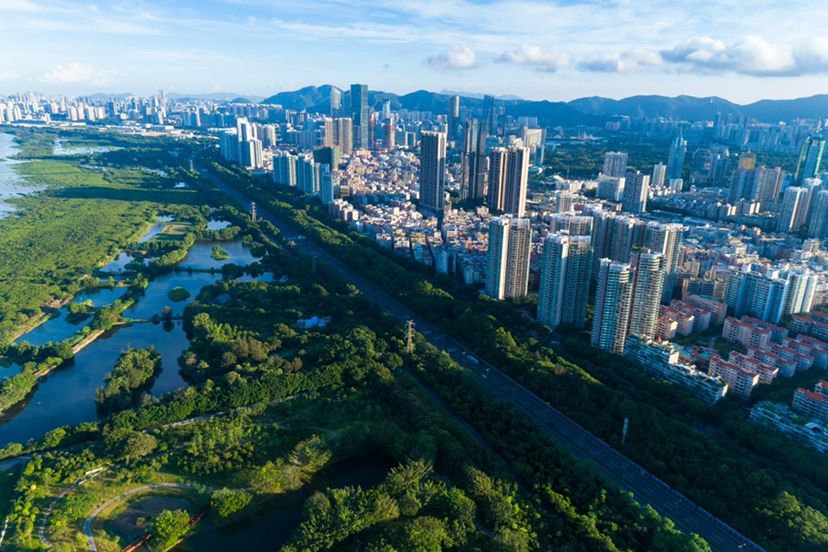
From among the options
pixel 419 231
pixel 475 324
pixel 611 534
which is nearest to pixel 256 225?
pixel 419 231

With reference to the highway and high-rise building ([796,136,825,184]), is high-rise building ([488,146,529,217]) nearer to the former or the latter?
the highway

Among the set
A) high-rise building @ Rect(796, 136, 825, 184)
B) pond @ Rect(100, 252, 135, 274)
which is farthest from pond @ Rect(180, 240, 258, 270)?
high-rise building @ Rect(796, 136, 825, 184)

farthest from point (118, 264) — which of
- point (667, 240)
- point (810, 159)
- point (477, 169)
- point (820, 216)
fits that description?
point (810, 159)

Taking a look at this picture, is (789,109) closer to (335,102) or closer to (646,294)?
(335,102)

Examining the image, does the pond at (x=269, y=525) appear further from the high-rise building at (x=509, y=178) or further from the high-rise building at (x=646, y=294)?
the high-rise building at (x=509, y=178)

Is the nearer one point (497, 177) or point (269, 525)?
point (269, 525)

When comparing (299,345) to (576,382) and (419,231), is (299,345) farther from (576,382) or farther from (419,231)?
(419,231)
